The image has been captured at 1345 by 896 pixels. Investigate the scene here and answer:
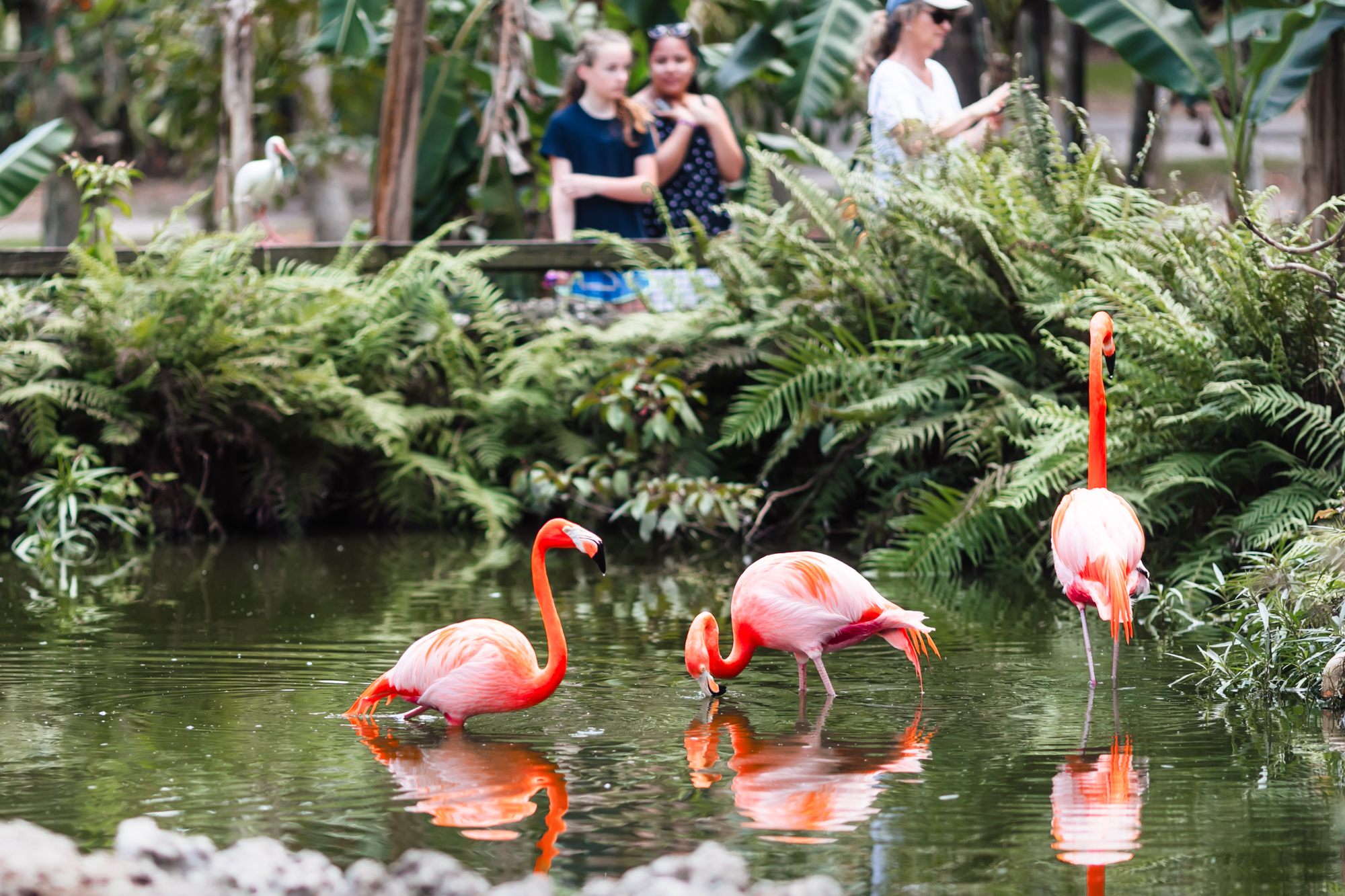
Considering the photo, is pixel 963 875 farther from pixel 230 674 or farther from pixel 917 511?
pixel 917 511

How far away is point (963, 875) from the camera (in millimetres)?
3191

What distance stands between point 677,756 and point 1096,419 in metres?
2.02

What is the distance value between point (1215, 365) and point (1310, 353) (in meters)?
0.41

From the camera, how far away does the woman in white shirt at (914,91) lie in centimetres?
788

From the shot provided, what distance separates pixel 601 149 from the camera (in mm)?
9055

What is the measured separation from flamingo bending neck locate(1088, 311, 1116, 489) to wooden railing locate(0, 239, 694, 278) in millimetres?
4020

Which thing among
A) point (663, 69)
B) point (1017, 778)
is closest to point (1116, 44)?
point (663, 69)

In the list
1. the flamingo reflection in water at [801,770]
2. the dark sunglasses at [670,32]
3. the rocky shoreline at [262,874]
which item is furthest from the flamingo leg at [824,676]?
the dark sunglasses at [670,32]

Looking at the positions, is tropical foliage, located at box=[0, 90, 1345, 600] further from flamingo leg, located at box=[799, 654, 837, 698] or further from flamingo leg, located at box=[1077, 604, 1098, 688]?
flamingo leg, located at box=[799, 654, 837, 698]

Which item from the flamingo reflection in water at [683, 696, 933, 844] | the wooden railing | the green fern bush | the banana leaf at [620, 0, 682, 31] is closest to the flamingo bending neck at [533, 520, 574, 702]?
the flamingo reflection in water at [683, 696, 933, 844]

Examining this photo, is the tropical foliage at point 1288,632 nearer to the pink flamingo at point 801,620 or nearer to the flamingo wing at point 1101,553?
the flamingo wing at point 1101,553

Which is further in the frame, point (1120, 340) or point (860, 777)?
point (1120, 340)

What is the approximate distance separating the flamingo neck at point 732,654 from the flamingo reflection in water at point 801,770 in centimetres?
19

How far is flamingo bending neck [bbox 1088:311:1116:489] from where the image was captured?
512 cm
